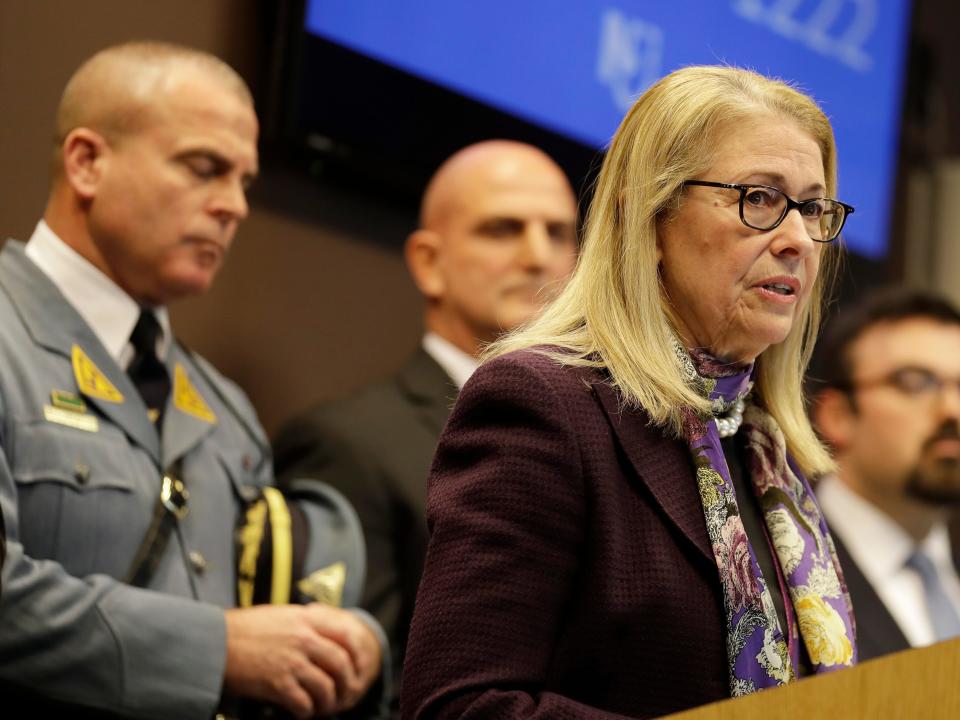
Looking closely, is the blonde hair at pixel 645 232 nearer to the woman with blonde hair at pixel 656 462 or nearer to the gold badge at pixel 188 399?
the woman with blonde hair at pixel 656 462

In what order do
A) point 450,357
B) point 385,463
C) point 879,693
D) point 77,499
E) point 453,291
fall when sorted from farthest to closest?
point 453,291 → point 450,357 → point 385,463 → point 77,499 → point 879,693

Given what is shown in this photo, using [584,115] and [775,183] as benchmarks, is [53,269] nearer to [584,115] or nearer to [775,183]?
[775,183]

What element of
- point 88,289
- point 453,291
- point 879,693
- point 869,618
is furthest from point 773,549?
point 453,291

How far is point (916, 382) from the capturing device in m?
3.79

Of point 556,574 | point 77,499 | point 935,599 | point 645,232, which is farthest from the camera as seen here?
point 935,599

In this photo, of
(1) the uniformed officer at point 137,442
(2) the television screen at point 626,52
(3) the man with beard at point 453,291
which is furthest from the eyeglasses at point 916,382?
(1) the uniformed officer at point 137,442

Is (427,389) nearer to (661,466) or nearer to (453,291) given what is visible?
(453,291)

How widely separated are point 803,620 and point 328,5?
201 cm

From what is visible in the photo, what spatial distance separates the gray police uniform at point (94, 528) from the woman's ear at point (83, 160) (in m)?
0.15

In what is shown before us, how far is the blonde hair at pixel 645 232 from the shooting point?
1632 millimetres

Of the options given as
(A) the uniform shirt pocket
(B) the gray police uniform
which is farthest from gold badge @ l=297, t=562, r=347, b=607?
(A) the uniform shirt pocket

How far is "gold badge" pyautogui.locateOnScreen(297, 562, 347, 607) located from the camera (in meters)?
2.50

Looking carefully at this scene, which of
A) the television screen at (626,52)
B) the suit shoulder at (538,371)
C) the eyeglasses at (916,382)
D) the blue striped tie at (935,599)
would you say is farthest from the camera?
the eyeglasses at (916,382)

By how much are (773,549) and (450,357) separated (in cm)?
163
